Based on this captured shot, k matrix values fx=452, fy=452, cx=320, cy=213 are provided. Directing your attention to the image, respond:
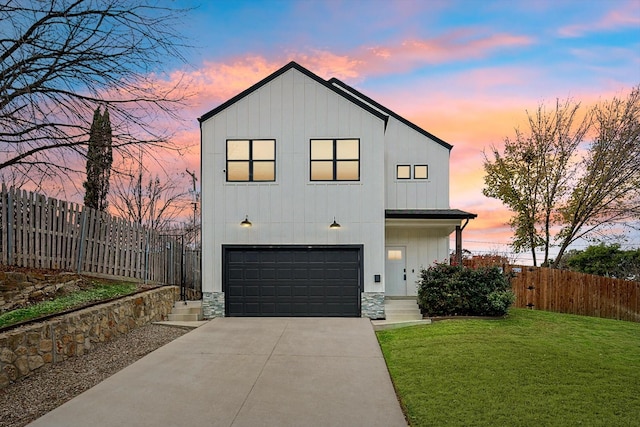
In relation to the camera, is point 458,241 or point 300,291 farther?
point 458,241

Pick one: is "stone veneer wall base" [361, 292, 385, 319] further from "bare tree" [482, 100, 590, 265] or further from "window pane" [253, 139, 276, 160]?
"bare tree" [482, 100, 590, 265]

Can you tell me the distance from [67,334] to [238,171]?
6640 millimetres

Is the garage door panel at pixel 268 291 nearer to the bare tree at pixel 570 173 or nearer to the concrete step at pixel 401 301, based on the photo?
the concrete step at pixel 401 301

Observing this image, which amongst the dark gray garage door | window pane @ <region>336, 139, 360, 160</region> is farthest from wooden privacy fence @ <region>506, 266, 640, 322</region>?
window pane @ <region>336, 139, 360, 160</region>

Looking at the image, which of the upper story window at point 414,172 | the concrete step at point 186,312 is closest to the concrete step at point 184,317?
the concrete step at point 186,312

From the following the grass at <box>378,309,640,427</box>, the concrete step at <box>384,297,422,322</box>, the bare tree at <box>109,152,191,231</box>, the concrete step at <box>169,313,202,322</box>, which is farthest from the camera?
the bare tree at <box>109,152,191,231</box>

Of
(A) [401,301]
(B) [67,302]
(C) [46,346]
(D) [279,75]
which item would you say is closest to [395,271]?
(A) [401,301]

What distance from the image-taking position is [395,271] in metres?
15.8

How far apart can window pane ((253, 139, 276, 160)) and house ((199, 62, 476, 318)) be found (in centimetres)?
3

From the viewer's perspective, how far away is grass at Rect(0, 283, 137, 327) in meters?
7.86

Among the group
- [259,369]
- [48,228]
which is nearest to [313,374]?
[259,369]

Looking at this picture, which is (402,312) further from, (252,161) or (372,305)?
(252,161)

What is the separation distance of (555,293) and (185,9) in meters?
14.6

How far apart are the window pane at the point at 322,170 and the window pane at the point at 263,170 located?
1205 millimetres
